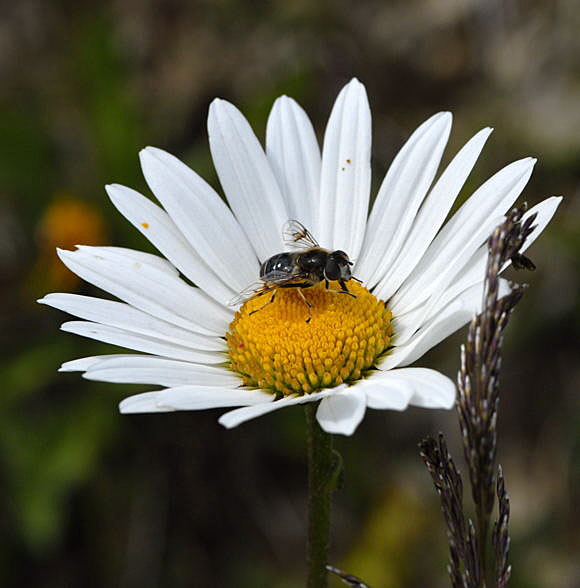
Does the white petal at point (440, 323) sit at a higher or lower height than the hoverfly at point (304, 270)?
lower

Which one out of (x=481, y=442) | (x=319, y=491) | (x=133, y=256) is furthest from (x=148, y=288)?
(x=481, y=442)

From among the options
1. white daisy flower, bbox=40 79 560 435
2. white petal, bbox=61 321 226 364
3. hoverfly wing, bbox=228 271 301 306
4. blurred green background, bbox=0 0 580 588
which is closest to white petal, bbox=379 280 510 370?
white daisy flower, bbox=40 79 560 435

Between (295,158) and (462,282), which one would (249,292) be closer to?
(295,158)

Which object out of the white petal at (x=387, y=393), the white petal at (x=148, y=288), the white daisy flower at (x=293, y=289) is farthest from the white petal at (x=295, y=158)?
the white petal at (x=387, y=393)

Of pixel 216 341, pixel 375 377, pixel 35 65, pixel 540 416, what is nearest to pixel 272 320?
pixel 216 341

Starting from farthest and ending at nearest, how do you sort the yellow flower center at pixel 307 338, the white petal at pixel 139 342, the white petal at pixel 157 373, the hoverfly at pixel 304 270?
the hoverfly at pixel 304 270, the yellow flower center at pixel 307 338, the white petal at pixel 139 342, the white petal at pixel 157 373

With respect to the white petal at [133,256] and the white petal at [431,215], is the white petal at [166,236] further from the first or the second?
the white petal at [431,215]

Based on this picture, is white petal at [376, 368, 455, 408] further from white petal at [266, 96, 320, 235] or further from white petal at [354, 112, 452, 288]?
white petal at [266, 96, 320, 235]
